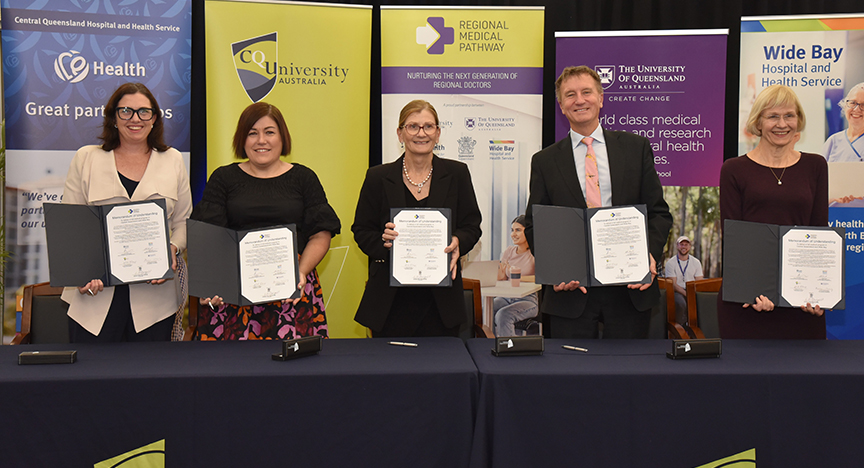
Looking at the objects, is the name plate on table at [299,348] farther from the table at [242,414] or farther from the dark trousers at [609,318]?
the dark trousers at [609,318]

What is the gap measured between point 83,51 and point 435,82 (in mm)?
2435

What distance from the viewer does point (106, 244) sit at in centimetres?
233

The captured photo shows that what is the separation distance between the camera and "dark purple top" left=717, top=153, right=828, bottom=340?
250 centimetres

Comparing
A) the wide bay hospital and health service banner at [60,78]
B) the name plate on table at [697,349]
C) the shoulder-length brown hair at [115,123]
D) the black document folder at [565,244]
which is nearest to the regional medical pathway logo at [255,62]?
the wide bay hospital and health service banner at [60,78]

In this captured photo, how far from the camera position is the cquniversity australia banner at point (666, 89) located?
13.6 feet

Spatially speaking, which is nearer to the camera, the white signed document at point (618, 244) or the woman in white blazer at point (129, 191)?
the white signed document at point (618, 244)

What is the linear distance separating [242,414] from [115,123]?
1643mm

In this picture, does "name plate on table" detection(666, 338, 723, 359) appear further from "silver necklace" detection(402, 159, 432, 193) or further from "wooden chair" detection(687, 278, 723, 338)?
"wooden chair" detection(687, 278, 723, 338)

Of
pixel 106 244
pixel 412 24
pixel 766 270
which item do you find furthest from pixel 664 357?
pixel 412 24

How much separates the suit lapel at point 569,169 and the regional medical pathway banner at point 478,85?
1607mm

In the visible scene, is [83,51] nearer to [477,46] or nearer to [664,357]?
[477,46]

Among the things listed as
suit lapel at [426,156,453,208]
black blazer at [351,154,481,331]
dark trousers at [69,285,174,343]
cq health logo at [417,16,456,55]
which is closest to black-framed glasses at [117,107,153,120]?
dark trousers at [69,285,174,343]

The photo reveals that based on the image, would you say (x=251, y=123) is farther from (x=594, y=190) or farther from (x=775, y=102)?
(x=775, y=102)

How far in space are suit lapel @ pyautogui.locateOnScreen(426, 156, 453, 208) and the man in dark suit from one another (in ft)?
1.32
